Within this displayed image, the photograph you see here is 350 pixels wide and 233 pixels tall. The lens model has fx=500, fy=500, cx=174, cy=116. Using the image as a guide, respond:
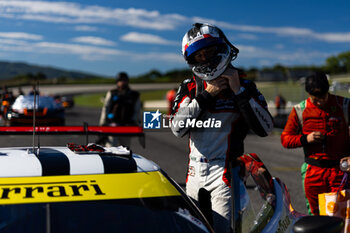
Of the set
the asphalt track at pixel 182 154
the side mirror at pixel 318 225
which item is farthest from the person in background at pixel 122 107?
the side mirror at pixel 318 225

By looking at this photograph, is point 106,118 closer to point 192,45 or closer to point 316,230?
point 192,45

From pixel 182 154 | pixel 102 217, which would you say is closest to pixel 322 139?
pixel 102 217

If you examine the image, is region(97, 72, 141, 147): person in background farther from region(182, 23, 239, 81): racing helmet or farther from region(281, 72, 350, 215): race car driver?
region(182, 23, 239, 81): racing helmet

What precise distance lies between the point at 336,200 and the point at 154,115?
6.25 ft

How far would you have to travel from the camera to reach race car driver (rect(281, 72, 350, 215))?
4.37m

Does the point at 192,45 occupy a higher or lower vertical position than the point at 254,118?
higher

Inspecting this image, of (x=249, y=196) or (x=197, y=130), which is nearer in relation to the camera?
(x=249, y=196)

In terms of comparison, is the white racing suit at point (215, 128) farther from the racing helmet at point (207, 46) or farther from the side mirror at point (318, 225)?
the side mirror at point (318, 225)

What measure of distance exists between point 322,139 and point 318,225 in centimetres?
230

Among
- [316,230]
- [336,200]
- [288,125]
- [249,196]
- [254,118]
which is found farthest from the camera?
[288,125]

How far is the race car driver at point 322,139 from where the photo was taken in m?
4.37

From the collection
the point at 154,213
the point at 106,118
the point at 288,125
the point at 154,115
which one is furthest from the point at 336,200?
the point at 106,118

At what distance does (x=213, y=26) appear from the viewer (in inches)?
124

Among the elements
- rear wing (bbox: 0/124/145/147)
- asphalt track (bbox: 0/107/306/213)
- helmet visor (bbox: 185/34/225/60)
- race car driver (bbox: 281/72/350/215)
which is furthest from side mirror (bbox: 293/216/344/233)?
race car driver (bbox: 281/72/350/215)
